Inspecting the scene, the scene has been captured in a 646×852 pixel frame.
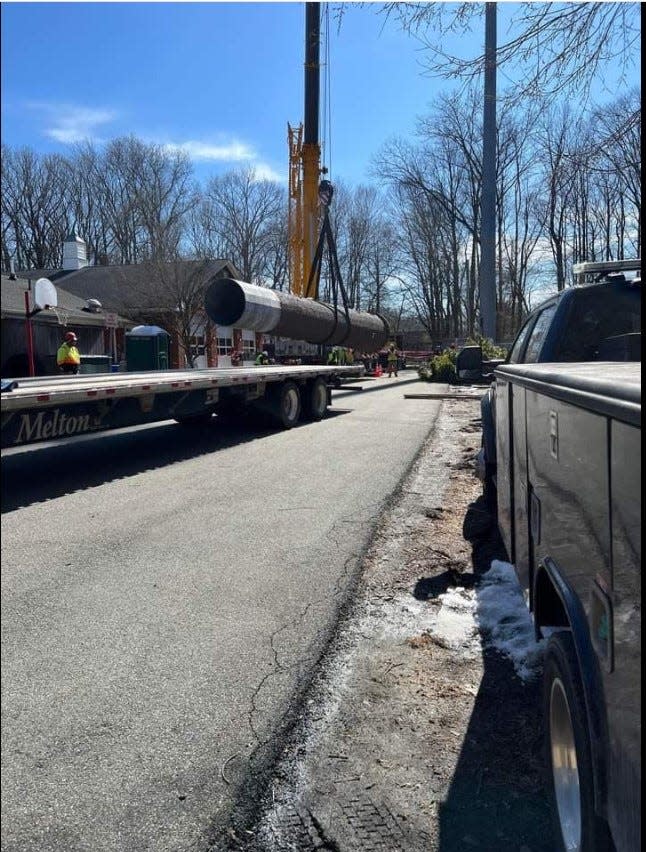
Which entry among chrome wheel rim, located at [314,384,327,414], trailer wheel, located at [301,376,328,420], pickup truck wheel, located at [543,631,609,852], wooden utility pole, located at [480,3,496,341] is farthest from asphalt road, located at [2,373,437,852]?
wooden utility pole, located at [480,3,496,341]

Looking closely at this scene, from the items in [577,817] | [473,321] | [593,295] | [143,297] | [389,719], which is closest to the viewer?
[577,817]

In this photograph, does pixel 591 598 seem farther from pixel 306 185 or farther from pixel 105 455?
pixel 306 185

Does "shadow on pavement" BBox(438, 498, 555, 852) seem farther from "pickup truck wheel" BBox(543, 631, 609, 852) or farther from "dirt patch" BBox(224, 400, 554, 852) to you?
"pickup truck wheel" BBox(543, 631, 609, 852)

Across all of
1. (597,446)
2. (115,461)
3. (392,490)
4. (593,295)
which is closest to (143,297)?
(115,461)

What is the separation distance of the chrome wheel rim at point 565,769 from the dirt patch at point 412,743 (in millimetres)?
286

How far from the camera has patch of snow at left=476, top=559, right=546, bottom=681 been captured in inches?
141

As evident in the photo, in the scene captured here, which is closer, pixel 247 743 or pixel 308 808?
pixel 308 808

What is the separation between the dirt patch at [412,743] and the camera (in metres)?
2.36

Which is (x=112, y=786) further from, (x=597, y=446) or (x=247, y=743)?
(x=597, y=446)

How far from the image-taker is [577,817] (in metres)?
1.92

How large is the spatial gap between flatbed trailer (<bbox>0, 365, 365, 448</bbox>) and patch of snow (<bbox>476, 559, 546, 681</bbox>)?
4444mm

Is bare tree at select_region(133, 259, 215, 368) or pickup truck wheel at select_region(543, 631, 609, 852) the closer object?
pickup truck wheel at select_region(543, 631, 609, 852)

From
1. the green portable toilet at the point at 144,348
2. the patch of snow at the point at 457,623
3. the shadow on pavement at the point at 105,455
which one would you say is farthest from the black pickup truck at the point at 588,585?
the green portable toilet at the point at 144,348

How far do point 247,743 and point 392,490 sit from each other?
5029mm
